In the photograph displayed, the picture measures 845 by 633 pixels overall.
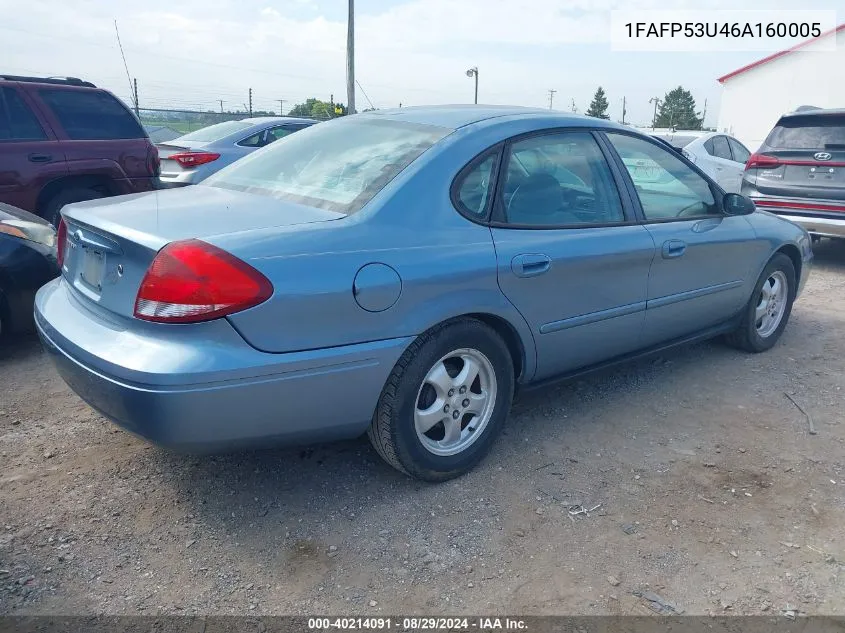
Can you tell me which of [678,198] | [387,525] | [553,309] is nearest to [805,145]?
[678,198]

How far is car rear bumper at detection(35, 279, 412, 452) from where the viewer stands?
2.28 meters

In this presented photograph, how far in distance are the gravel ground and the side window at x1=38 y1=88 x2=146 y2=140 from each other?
394 centimetres

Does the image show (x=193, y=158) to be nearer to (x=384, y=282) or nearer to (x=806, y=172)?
(x=384, y=282)

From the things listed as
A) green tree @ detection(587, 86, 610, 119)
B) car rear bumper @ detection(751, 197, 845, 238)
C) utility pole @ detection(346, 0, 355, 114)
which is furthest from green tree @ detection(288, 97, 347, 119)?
green tree @ detection(587, 86, 610, 119)

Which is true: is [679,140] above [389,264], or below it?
above

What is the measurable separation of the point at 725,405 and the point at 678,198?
118 centimetres

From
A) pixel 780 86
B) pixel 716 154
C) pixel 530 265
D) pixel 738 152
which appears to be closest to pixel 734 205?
pixel 530 265

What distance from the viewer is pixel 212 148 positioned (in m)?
8.52

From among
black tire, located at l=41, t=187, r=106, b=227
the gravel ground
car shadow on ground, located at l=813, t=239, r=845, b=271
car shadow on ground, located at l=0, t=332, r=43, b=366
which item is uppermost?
black tire, located at l=41, t=187, r=106, b=227

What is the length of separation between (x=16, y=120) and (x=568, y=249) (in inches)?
226

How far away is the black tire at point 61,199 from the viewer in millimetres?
6617

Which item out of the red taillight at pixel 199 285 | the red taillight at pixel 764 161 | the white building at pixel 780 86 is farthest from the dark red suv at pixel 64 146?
the white building at pixel 780 86

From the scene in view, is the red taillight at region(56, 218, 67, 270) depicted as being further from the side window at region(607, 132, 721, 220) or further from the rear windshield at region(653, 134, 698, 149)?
the rear windshield at region(653, 134, 698, 149)

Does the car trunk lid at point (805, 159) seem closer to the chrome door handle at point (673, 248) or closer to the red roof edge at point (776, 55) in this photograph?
the chrome door handle at point (673, 248)
